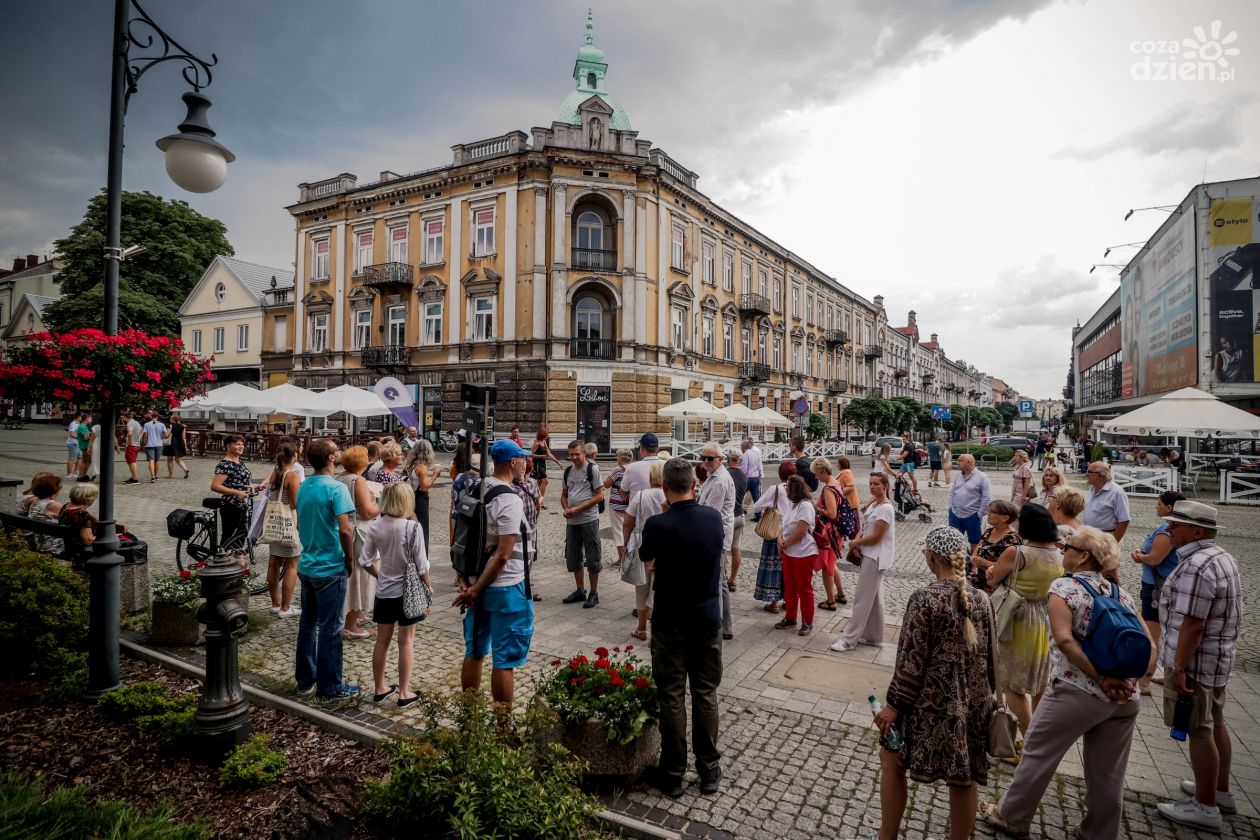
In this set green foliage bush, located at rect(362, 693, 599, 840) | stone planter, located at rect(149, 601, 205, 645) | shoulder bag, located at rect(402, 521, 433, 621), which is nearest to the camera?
green foliage bush, located at rect(362, 693, 599, 840)

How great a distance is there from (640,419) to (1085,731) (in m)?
25.1

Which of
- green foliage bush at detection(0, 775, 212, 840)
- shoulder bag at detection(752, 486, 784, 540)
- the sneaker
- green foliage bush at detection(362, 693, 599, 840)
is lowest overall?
the sneaker

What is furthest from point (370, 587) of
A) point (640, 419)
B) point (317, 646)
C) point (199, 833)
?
point (640, 419)

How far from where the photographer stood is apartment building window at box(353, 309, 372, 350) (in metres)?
32.4

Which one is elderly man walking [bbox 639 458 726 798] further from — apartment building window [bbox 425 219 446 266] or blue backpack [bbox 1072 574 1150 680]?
apartment building window [bbox 425 219 446 266]

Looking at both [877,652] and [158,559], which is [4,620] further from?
[877,652]

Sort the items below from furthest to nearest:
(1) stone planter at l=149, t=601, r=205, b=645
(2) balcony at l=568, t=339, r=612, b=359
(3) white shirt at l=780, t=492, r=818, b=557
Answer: (2) balcony at l=568, t=339, r=612, b=359 → (3) white shirt at l=780, t=492, r=818, b=557 → (1) stone planter at l=149, t=601, r=205, b=645

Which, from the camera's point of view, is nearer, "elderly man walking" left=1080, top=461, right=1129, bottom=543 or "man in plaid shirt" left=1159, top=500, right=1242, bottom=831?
"man in plaid shirt" left=1159, top=500, right=1242, bottom=831

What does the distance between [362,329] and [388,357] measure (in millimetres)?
3113

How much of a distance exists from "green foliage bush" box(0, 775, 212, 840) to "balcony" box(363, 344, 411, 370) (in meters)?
28.8

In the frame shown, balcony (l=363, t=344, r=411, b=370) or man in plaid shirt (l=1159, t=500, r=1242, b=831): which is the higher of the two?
balcony (l=363, t=344, r=411, b=370)

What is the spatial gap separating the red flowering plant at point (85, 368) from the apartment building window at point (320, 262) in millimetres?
32369

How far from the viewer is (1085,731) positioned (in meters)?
3.12

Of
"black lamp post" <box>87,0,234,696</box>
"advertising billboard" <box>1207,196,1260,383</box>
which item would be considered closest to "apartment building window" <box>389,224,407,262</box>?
"black lamp post" <box>87,0,234,696</box>
